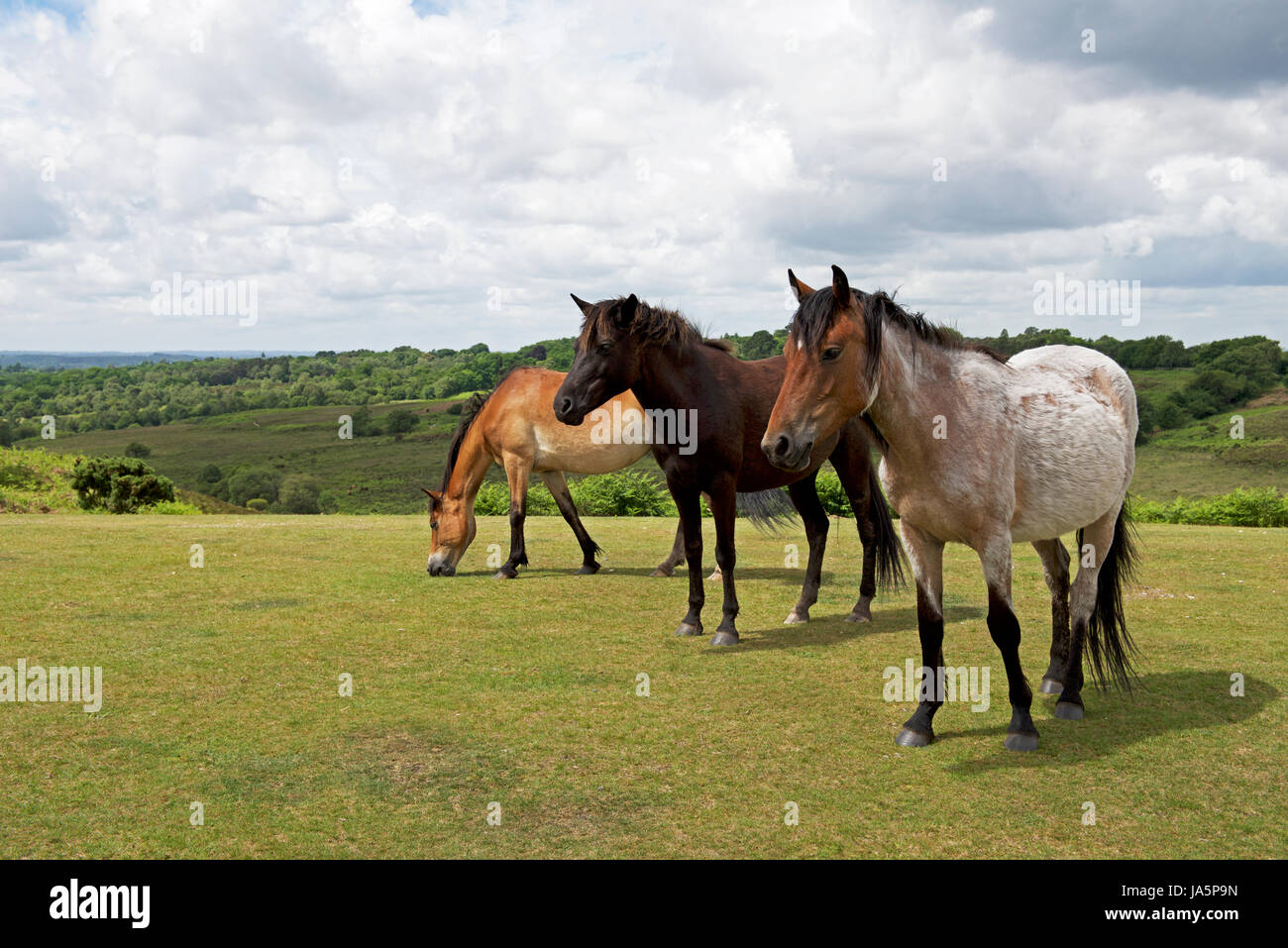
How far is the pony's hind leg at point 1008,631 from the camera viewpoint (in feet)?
18.2

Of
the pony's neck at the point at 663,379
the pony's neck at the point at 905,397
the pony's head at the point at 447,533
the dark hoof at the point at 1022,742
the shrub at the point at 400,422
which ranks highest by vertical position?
the shrub at the point at 400,422


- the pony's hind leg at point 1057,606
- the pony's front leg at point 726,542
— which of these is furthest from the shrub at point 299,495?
the pony's hind leg at point 1057,606

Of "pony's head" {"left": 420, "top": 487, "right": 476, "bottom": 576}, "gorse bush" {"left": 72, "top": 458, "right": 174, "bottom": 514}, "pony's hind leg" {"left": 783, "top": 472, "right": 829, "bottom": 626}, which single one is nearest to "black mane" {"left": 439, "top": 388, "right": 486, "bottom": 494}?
"pony's head" {"left": 420, "top": 487, "right": 476, "bottom": 576}

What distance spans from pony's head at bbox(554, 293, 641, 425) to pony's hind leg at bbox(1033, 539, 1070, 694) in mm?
3811

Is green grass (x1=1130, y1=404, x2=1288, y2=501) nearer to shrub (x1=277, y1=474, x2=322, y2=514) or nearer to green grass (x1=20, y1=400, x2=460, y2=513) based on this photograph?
green grass (x1=20, y1=400, x2=460, y2=513)

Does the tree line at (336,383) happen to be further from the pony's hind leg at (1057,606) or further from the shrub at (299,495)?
the pony's hind leg at (1057,606)

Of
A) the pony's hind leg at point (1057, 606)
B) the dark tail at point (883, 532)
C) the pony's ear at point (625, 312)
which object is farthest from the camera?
the dark tail at point (883, 532)

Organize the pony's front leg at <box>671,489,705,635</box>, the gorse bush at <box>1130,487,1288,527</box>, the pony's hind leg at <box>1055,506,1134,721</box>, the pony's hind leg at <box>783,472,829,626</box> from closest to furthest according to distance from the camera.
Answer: the pony's hind leg at <box>1055,506,1134,721</box> < the pony's front leg at <box>671,489,705,635</box> < the pony's hind leg at <box>783,472,829,626</box> < the gorse bush at <box>1130,487,1288,527</box>

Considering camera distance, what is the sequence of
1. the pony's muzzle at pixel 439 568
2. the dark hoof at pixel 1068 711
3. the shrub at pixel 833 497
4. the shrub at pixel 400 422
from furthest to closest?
the shrub at pixel 400 422 < the shrub at pixel 833 497 < the pony's muzzle at pixel 439 568 < the dark hoof at pixel 1068 711

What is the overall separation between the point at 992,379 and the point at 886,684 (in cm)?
236

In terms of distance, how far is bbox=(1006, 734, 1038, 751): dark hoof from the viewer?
565cm

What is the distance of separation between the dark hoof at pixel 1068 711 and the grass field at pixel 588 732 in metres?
0.14

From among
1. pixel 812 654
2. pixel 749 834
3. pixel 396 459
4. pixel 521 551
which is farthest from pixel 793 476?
pixel 396 459

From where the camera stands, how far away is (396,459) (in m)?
95.9
